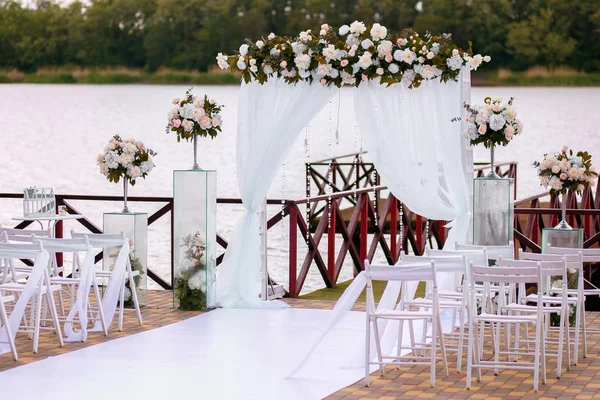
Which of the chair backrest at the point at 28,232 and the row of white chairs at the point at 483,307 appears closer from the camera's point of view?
the row of white chairs at the point at 483,307

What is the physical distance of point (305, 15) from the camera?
3909 centimetres

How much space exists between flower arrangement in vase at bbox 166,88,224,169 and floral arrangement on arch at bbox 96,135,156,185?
0.36m

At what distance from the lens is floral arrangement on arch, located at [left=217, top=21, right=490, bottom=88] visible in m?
8.84

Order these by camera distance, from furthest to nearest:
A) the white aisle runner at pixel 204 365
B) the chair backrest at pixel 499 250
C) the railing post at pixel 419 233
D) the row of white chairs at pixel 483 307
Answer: the railing post at pixel 419 233 < the chair backrest at pixel 499 250 < the row of white chairs at pixel 483 307 < the white aisle runner at pixel 204 365

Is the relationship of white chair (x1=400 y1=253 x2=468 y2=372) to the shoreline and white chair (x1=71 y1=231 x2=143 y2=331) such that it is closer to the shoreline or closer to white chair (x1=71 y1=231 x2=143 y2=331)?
white chair (x1=71 y1=231 x2=143 y2=331)

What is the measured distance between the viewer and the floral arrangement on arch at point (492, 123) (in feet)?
28.2

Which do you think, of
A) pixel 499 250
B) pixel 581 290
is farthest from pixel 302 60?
pixel 581 290

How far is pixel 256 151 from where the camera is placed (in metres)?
9.29

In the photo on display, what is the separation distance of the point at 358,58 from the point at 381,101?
16.2 inches

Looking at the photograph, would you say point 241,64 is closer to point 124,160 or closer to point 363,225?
point 124,160

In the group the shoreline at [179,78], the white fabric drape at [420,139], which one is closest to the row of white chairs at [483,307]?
A: the white fabric drape at [420,139]

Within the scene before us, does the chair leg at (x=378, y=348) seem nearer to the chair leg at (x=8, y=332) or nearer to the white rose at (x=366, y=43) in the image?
the chair leg at (x=8, y=332)

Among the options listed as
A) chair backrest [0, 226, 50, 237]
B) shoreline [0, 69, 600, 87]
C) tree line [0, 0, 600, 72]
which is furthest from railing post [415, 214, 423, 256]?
shoreline [0, 69, 600, 87]

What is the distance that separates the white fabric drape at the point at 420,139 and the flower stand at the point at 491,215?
0.77 feet
